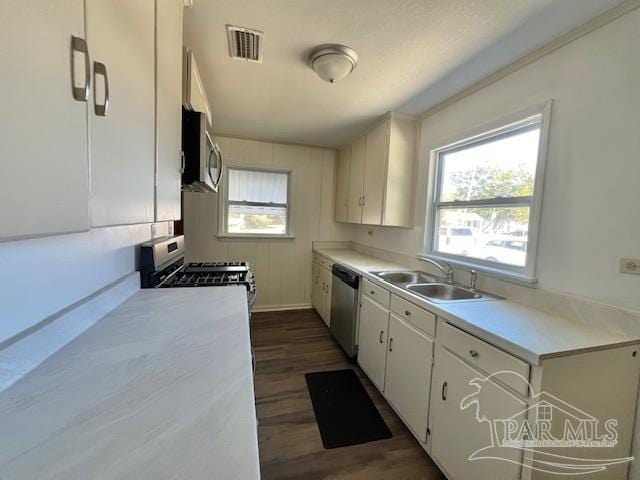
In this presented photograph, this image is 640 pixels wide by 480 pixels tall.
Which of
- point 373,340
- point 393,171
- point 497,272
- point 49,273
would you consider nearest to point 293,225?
point 393,171

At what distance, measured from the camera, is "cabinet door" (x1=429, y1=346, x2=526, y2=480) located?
1080 millimetres

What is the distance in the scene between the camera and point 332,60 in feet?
5.33

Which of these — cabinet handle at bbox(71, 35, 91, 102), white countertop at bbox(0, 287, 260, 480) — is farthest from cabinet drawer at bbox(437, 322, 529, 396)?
cabinet handle at bbox(71, 35, 91, 102)

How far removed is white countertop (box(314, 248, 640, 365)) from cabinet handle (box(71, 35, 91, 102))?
1530 mm

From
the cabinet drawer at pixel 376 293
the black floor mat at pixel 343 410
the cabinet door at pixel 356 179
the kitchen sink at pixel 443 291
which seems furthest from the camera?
the cabinet door at pixel 356 179

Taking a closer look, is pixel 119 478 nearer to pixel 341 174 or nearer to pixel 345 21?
pixel 345 21

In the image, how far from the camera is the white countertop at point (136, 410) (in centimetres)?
41

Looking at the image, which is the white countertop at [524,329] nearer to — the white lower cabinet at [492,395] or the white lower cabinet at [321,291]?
the white lower cabinet at [492,395]

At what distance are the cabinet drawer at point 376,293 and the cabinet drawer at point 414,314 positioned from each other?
3.2 inches

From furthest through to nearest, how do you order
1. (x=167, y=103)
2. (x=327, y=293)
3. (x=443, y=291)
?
(x=327, y=293) < (x=443, y=291) < (x=167, y=103)

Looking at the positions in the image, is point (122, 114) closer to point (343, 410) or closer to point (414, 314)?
point (414, 314)

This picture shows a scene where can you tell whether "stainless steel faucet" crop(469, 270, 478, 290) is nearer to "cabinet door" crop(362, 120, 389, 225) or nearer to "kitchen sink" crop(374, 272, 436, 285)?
"kitchen sink" crop(374, 272, 436, 285)

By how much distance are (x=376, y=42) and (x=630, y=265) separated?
1694mm

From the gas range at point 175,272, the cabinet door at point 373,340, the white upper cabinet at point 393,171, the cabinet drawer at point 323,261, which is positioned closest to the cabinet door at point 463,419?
the cabinet door at point 373,340
